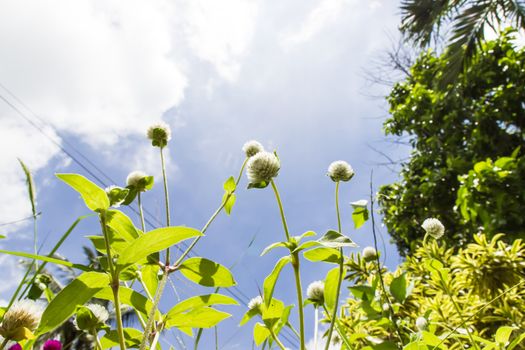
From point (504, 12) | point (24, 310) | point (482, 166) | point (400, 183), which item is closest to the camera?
point (24, 310)

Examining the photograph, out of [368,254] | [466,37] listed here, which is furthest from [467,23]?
[368,254]

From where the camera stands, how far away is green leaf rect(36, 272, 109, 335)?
1.22 feet

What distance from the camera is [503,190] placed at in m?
2.94

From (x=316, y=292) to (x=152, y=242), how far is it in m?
0.51

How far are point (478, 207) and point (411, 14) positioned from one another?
11.2 feet

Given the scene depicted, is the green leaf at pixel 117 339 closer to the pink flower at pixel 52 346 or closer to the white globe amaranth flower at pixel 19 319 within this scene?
the pink flower at pixel 52 346

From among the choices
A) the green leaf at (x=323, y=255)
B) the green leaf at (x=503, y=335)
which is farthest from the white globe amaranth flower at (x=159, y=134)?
the green leaf at (x=503, y=335)

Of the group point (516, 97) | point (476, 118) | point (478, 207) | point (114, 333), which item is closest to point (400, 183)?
point (476, 118)

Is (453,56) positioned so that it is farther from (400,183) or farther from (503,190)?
(503,190)

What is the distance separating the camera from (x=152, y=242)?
1.29 feet

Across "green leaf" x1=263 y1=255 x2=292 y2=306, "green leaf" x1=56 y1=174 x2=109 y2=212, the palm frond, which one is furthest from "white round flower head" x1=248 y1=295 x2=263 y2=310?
the palm frond

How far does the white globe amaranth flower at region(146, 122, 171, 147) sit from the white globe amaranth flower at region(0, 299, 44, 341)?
590mm

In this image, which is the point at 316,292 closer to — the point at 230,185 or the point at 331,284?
the point at 331,284

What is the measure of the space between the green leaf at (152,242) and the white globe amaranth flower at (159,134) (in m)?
0.56
